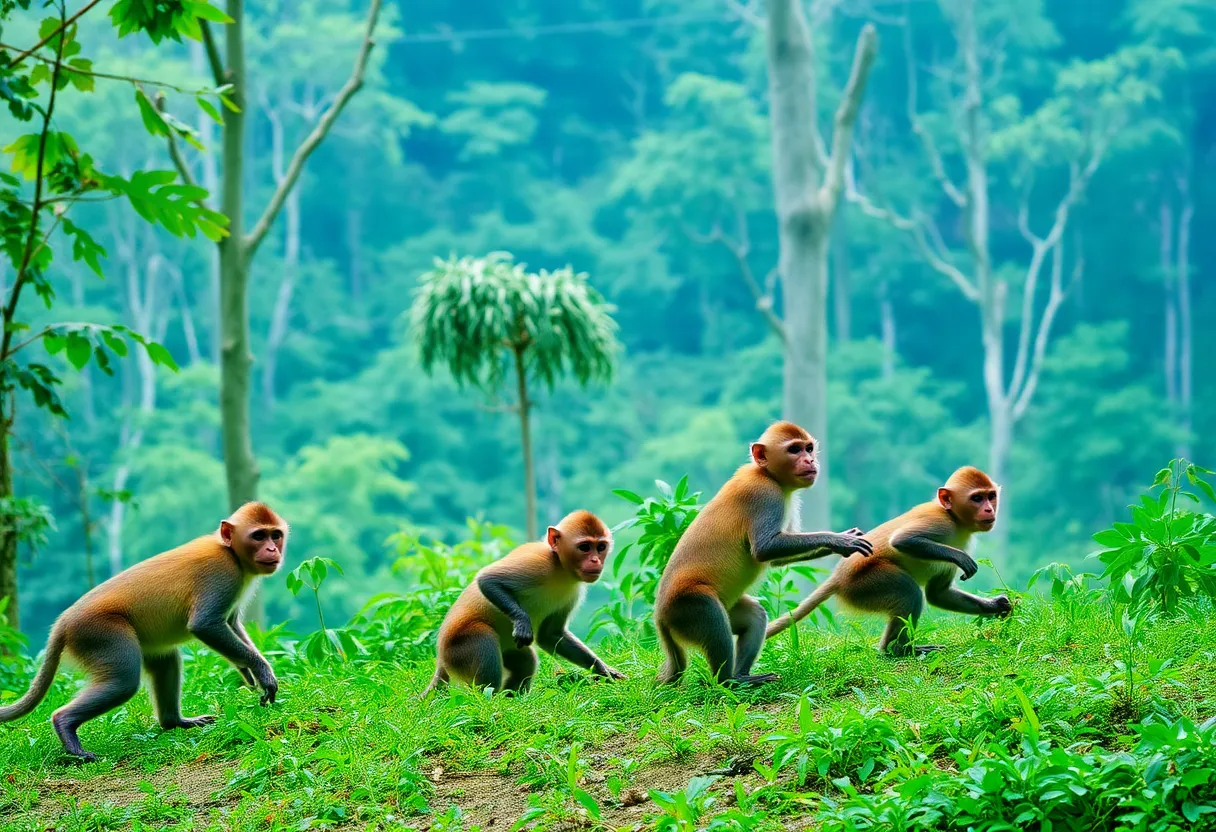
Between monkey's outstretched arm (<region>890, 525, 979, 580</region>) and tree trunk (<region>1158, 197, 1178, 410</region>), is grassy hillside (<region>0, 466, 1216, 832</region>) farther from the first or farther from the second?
tree trunk (<region>1158, 197, 1178, 410</region>)

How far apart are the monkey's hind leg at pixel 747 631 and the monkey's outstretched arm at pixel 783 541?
9.0 inches

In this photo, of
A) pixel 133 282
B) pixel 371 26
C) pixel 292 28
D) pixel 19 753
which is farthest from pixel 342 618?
pixel 19 753

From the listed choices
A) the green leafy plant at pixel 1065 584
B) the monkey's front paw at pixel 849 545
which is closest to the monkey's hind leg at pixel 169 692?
the monkey's front paw at pixel 849 545

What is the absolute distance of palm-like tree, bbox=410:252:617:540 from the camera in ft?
38.4

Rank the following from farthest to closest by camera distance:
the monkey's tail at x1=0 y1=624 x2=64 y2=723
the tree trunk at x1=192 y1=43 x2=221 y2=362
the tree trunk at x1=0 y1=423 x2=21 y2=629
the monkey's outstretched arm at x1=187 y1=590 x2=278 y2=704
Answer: the tree trunk at x1=192 y1=43 x2=221 y2=362 → the tree trunk at x1=0 y1=423 x2=21 y2=629 → the monkey's outstretched arm at x1=187 y1=590 x2=278 y2=704 → the monkey's tail at x1=0 y1=624 x2=64 y2=723

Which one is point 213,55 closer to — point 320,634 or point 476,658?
point 320,634

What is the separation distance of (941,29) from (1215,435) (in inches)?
666

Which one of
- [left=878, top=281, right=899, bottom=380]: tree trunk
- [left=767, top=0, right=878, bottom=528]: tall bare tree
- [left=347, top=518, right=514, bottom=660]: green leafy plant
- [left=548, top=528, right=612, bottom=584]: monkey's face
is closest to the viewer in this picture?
[left=548, top=528, right=612, bottom=584]: monkey's face

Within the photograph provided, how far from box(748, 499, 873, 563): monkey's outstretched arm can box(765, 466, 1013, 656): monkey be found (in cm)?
26

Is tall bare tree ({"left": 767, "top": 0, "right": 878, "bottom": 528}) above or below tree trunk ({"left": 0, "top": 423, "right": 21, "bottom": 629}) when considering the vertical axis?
above

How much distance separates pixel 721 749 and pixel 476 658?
1479mm

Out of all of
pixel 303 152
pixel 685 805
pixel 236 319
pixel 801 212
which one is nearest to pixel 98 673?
pixel 685 805

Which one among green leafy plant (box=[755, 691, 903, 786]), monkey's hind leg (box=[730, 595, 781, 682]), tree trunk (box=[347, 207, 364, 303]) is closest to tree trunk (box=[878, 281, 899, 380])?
tree trunk (box=[347, 207, 364, 303])

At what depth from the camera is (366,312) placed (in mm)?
41500
